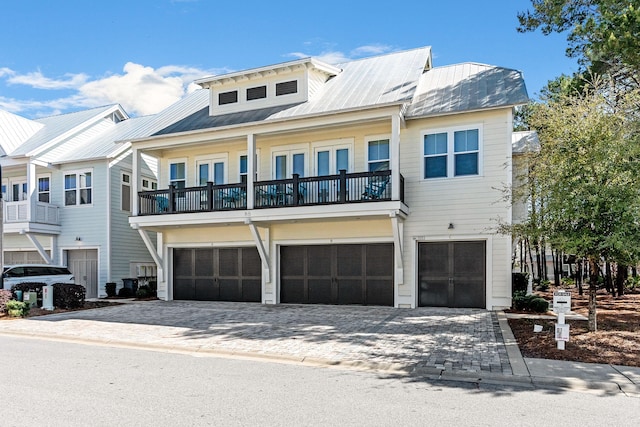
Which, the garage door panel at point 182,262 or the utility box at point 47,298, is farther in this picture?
the garage door panel at point 182,262

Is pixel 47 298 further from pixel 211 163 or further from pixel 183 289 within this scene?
pixel 211 163

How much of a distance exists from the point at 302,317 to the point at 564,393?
8.27 m

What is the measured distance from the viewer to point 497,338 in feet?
33.8

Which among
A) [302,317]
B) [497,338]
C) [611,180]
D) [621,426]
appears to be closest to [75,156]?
[302,317]

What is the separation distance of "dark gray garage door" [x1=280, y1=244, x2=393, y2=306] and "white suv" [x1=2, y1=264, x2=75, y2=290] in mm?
9075

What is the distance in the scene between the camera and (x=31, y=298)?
16203 millimetres

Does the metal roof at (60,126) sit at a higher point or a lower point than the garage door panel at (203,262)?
higher

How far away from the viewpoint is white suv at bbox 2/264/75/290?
1817 centimetres

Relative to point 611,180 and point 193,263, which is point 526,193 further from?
point 193,263

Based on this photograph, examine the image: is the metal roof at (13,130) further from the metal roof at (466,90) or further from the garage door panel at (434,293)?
the garage door panel at (434,293)

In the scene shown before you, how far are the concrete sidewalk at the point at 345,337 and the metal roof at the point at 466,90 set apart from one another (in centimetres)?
642

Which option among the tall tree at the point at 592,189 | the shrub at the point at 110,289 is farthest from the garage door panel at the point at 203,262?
the tall tree at the point at 592,189

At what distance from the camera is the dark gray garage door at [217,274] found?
18.5 meters

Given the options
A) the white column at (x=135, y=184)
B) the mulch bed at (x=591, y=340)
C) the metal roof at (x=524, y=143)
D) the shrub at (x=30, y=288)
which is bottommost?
the mulch bed at (x=591, y=340)
